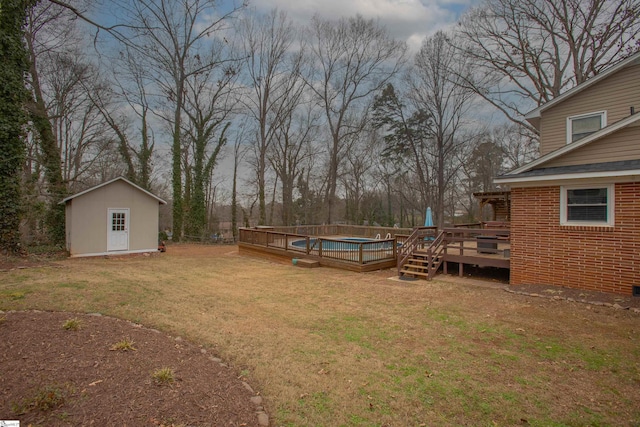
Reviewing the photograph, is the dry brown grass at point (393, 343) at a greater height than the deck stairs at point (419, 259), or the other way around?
the deck stairs at point (419, 259)

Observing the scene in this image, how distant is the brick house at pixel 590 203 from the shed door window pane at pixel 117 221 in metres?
14.7

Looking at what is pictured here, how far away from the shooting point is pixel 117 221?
14203mm

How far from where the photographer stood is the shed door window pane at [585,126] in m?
9.24

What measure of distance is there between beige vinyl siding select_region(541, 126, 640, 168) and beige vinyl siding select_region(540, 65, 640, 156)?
181cm

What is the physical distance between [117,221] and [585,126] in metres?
17.6

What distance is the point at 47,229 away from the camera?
48.8 feet

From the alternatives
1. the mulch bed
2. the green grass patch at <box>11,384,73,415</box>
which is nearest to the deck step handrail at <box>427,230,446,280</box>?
the mulch bed

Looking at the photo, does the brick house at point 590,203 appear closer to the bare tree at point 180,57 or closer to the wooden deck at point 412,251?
the wooden deck at point 412,251

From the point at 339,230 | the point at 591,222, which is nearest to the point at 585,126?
the point at 591,222

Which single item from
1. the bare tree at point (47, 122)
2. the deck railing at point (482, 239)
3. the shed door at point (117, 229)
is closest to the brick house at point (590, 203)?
the deck railing at point (482, 239)

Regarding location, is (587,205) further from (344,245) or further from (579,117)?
(344,245)

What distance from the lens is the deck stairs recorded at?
32.6 feet

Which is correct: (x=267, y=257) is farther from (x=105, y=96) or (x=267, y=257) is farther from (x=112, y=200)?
(x=105, y=96)

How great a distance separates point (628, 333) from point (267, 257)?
1200 cm
